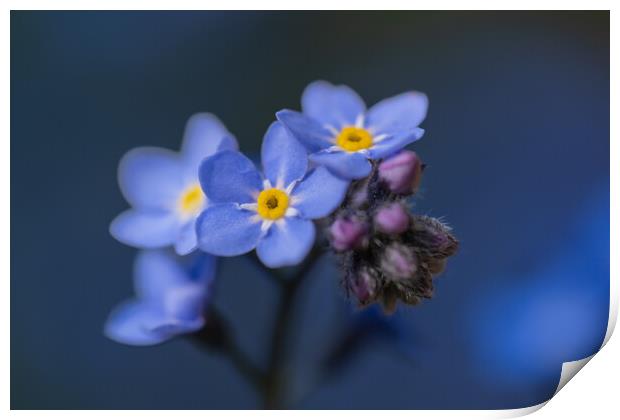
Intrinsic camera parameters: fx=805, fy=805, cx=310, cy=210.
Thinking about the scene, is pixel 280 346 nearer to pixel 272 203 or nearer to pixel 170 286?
pixel 170 286

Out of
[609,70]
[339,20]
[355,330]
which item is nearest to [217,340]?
[355,330]

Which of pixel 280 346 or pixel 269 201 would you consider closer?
pixel 269 201

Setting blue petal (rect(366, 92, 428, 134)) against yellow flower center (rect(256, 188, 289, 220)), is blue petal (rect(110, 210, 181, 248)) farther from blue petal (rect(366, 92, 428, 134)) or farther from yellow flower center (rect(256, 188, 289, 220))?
blue petal (rect(366, 92, 428, 134))

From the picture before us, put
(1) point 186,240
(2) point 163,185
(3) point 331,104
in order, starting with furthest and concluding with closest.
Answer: (2) point 163,185, (3) point 331,104, (1) point 186,240

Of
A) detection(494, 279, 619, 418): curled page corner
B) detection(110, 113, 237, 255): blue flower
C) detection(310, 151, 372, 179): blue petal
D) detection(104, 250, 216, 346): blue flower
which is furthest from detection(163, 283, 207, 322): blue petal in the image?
detection(494, 279, 619, 418): curled page corner

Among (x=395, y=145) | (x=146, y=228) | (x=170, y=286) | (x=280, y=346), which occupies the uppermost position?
(x=395, y=145)

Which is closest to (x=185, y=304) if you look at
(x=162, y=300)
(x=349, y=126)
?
(x=162, y=300)
